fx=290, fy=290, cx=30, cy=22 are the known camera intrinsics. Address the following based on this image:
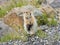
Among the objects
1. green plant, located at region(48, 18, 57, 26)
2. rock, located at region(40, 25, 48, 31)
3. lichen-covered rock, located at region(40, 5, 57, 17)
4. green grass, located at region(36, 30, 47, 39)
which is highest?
lichen-covered rock, located at region(40, 5, 57, 17)

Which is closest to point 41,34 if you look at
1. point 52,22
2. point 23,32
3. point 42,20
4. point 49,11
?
point 23,32

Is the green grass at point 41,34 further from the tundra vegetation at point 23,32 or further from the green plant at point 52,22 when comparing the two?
the green plant at point 52,22

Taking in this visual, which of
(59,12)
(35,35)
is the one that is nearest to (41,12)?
(59,12)

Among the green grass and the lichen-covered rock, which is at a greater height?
the lichen-covered rock

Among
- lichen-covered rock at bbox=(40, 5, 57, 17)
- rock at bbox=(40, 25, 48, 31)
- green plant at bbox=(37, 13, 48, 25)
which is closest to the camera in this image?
rock at bbox=(40, 25, 48, 31)

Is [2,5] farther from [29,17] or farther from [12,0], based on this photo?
[29,17]

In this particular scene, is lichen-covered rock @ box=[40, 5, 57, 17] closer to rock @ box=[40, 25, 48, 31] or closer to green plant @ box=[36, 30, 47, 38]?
rock @ box=[40, 25, 48, 31]

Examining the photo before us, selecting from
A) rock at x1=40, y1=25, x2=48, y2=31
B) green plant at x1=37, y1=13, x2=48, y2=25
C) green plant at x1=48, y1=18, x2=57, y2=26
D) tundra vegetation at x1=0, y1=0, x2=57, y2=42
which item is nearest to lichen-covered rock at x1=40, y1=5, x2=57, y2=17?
tundra vegetation at x1=0, y1=0, x2=57, y2=42

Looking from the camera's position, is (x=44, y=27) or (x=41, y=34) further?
(x=44, y=27)

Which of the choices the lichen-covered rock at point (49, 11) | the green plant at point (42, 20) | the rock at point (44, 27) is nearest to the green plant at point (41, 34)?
the rock at point (44, 27)

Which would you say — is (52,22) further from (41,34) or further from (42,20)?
(41,34)

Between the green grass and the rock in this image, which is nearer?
the green grass

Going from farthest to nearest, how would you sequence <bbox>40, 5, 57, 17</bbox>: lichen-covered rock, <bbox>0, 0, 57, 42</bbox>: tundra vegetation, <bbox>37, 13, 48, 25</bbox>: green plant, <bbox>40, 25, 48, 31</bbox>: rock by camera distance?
1. <bbox>40, 5, 57, 17</bbox>: lichen-covered rock
2. <bbox>37, 13, 48, 25</bbox>: green plant
3. <bbox>40, 25, 48, 31</bbox>: rock
4. <bbox>0, 0, 57, 42</bbox>: tundra vegetation

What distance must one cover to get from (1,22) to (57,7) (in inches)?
126
